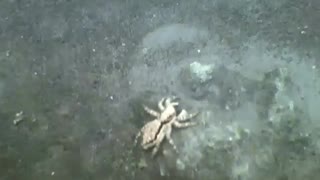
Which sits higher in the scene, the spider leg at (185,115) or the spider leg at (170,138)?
the spider leg at (185,115)

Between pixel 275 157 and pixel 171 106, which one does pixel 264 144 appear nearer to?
pixel 275 157

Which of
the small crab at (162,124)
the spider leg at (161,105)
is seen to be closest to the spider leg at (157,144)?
the small crab at (162,124)

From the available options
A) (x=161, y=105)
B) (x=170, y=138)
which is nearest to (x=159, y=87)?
(x=161, y=105)

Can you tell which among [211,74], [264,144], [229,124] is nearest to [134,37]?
[211,74]

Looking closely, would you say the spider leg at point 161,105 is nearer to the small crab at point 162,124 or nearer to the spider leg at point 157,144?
the small crab at point 162,124

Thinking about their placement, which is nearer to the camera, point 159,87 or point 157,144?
point 157,144

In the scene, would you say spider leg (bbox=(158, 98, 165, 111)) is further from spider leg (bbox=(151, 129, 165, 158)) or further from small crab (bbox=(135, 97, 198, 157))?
spider leg (bbox=(151, 129, 165, 158))

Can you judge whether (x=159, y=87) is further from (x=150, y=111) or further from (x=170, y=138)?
(x=170, y=138)
